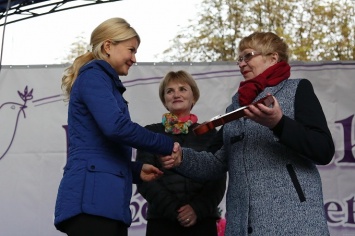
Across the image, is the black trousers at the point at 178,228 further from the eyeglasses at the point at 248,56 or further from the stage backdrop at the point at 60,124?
the stage backdrop at the point at 60,124

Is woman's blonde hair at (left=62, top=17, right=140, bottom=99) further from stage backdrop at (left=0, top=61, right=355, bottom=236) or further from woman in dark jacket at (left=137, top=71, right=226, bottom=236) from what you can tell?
stage backdrop at (left=0, top=61, right=355, bottom=236)

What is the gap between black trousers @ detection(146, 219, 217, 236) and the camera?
376cm

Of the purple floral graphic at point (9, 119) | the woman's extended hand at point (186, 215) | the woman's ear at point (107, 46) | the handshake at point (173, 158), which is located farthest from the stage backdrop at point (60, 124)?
the woman's ear at point (107, 46)

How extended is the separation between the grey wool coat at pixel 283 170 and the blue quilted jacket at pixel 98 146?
344mm

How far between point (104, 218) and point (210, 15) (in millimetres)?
13369

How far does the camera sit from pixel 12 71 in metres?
5.60

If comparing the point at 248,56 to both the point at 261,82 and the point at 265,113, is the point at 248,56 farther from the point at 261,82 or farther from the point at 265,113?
the point at 265,113

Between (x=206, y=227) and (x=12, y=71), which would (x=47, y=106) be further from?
(x=206, y=227)

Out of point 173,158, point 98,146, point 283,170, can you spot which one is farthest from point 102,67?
point 283,170

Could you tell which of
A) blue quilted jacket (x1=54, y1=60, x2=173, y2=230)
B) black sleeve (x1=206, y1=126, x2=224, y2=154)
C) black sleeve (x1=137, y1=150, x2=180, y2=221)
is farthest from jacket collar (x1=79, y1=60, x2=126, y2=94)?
black sleeve (x1=137, y1=150, x2=180, y2=221)

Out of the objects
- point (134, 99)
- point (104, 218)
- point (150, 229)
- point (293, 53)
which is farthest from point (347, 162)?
point (293, 53)

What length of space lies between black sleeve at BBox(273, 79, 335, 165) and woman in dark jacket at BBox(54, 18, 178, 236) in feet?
1.74

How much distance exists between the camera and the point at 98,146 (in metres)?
2.79

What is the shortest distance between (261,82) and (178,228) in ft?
4.06
